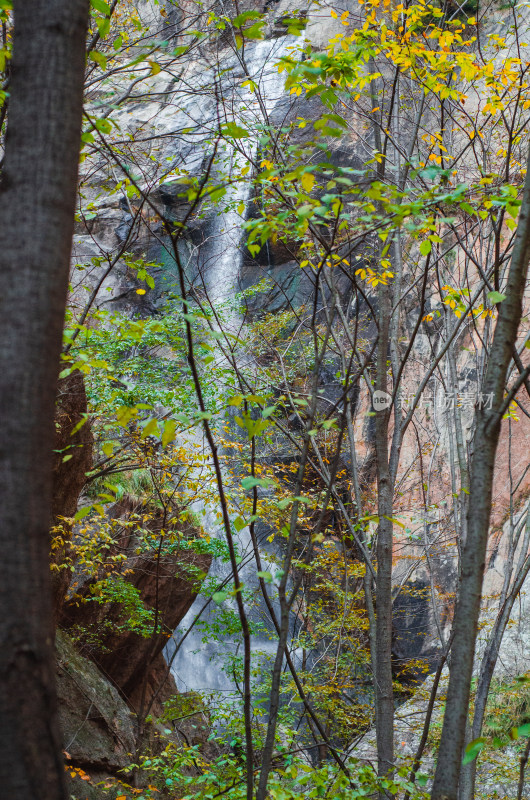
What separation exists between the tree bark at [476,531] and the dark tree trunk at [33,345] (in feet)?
4.46

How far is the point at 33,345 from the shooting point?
1.19 metres

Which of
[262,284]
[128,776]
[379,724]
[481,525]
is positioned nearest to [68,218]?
[481,525]

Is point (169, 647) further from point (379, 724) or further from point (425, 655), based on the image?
point (379, 724)

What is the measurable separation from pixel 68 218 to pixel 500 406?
4.82 ft

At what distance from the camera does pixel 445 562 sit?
12078 mm

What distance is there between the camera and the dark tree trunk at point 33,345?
1067 mm

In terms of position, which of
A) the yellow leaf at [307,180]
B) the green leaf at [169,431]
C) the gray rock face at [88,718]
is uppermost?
the yellow leaf at [307,180]

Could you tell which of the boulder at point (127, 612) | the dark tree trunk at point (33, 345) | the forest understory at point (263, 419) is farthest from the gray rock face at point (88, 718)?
the dark tree trunk at point (33, 345)

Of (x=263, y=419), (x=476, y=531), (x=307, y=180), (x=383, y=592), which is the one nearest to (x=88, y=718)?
(x=383, y=592)

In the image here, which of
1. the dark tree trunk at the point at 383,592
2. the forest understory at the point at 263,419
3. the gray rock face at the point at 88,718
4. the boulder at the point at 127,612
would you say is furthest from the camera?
the boulder at the point at 127,612

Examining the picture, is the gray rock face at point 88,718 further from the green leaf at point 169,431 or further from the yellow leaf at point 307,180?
the yellow leaf at point 307,180

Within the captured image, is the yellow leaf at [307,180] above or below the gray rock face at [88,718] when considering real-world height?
above

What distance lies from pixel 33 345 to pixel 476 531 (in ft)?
5.10

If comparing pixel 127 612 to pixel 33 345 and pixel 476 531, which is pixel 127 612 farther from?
pixel 33 345
